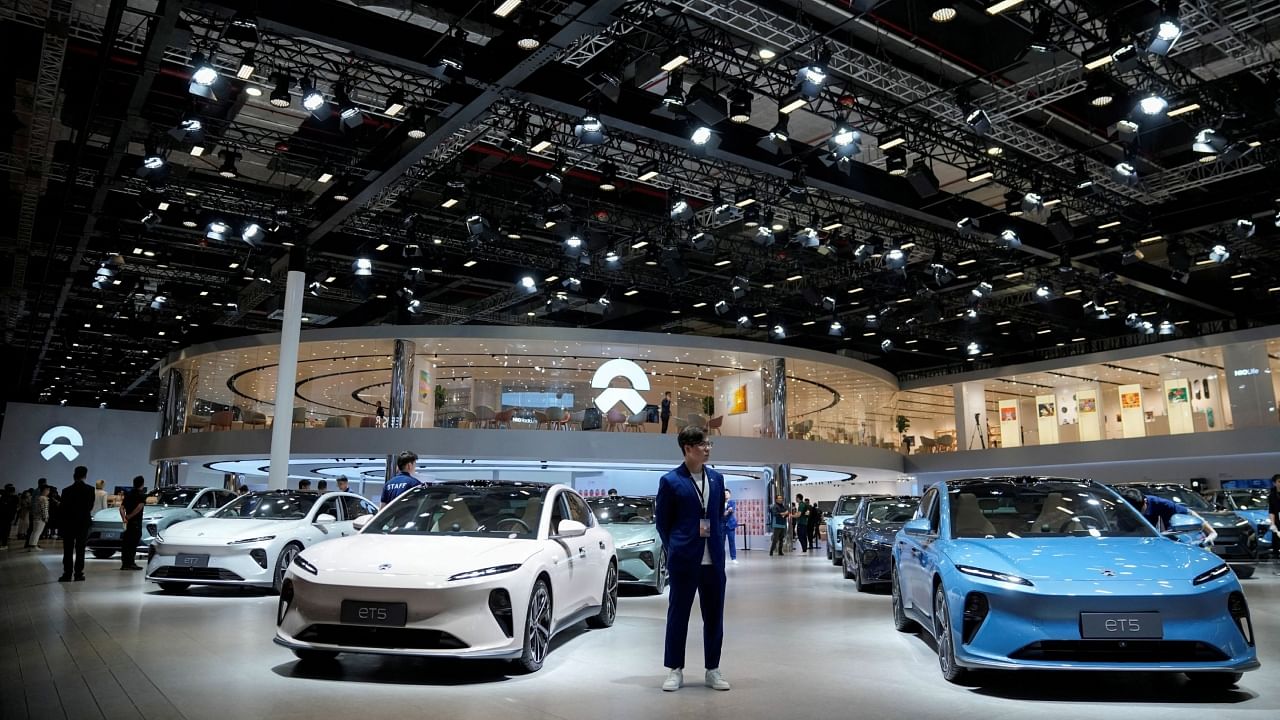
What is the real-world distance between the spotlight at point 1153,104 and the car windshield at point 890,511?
6713 mm

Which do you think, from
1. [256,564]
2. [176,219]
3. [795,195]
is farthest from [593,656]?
[176,219]

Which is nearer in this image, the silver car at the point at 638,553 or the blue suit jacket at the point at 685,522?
the blue suit jacket at the point at 685,522

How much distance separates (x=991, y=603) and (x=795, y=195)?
12322 mm

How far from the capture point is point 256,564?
1017cm

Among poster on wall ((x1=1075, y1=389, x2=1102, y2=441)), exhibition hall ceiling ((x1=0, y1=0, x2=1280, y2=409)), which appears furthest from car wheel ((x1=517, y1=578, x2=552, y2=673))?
poster on wall ((x1=1075, y1=389, x2=1102, y2=441))

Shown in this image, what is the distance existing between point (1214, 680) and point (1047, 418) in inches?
1289

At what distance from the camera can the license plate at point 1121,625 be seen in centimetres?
490

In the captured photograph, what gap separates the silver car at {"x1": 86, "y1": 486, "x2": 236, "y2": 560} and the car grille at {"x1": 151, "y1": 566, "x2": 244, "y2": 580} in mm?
5881

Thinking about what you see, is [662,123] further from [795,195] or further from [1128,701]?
[1128,701]

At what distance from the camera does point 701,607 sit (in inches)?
217

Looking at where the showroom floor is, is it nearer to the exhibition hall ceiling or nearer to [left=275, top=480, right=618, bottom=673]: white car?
[left=275, top=480, right=618, bottom=673]: white car

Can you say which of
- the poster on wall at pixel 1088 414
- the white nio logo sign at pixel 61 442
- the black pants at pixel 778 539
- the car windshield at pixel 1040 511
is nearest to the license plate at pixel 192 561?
the car windshield at pixel 1040 511

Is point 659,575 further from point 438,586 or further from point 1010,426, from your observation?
point 1010,426

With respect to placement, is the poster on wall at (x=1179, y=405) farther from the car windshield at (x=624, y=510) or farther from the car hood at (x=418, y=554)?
the car hood at (x=418, y=554)
